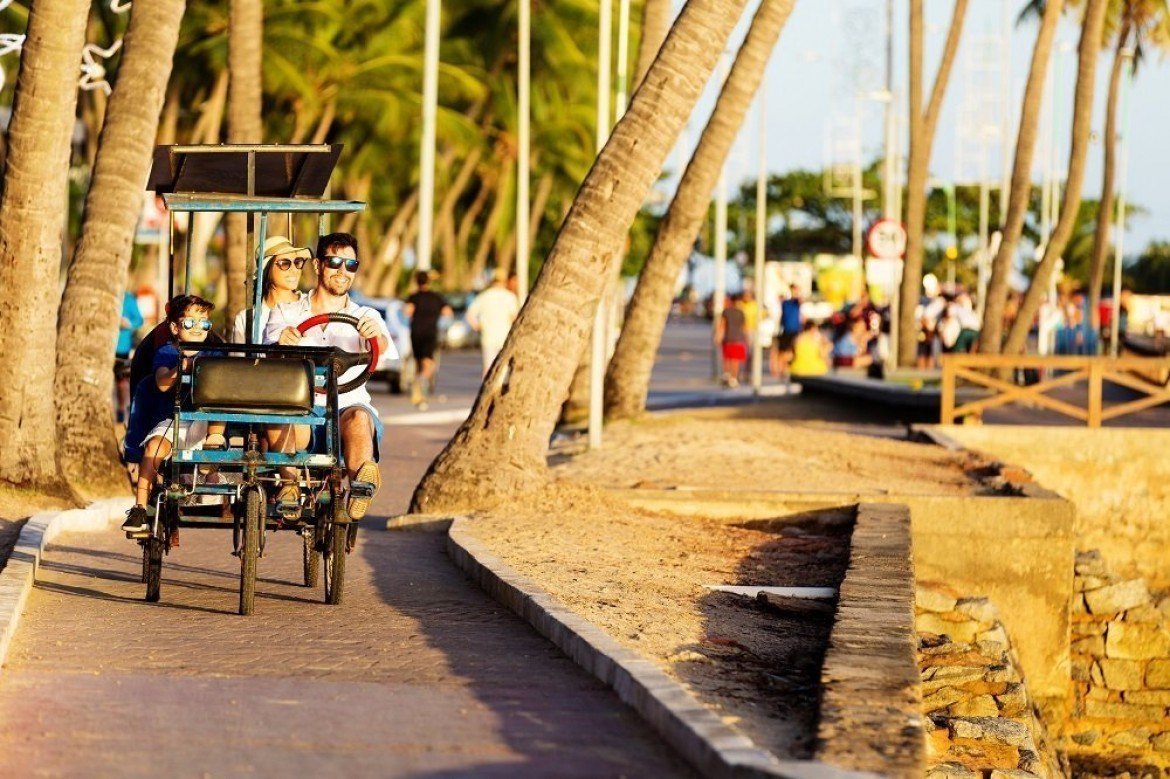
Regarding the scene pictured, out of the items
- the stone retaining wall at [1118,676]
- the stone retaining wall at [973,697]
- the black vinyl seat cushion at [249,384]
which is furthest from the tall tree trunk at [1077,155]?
the black vinyl seat cushion at [249,384]

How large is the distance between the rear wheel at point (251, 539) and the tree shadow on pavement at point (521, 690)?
765 mm

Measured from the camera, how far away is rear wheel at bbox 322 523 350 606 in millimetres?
10906

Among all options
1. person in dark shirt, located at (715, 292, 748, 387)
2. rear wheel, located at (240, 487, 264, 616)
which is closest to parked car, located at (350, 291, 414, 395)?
person in dark shirt, located at (715, 292, 748, 387)

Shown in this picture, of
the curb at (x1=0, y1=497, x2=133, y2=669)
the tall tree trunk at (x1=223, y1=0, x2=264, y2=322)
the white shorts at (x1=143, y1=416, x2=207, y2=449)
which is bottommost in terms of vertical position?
the curb at (x1=0, y1=497, x2=133, y2=669)

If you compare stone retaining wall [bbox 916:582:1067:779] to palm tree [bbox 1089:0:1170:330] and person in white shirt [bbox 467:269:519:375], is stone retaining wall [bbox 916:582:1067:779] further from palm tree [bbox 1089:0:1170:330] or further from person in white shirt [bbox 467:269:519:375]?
palm tree [bbox 1089:0:1170:330]

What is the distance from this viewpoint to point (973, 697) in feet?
41.0

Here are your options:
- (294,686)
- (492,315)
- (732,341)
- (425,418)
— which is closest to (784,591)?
(294,686)

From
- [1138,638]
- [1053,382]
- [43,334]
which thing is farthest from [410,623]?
[1053,382]

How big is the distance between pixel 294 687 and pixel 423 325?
76.3 feet

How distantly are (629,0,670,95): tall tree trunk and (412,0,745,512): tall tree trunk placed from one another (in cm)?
869

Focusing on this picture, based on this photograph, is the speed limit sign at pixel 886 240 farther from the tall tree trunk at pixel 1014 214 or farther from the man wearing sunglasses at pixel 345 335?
the man wearing sunglasses at pixel 345 335

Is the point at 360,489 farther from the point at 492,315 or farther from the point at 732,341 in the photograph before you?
the point at 732,341

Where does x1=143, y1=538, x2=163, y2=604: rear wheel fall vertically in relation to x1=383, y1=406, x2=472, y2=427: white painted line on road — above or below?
above

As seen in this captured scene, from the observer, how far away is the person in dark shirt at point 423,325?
104 feet
